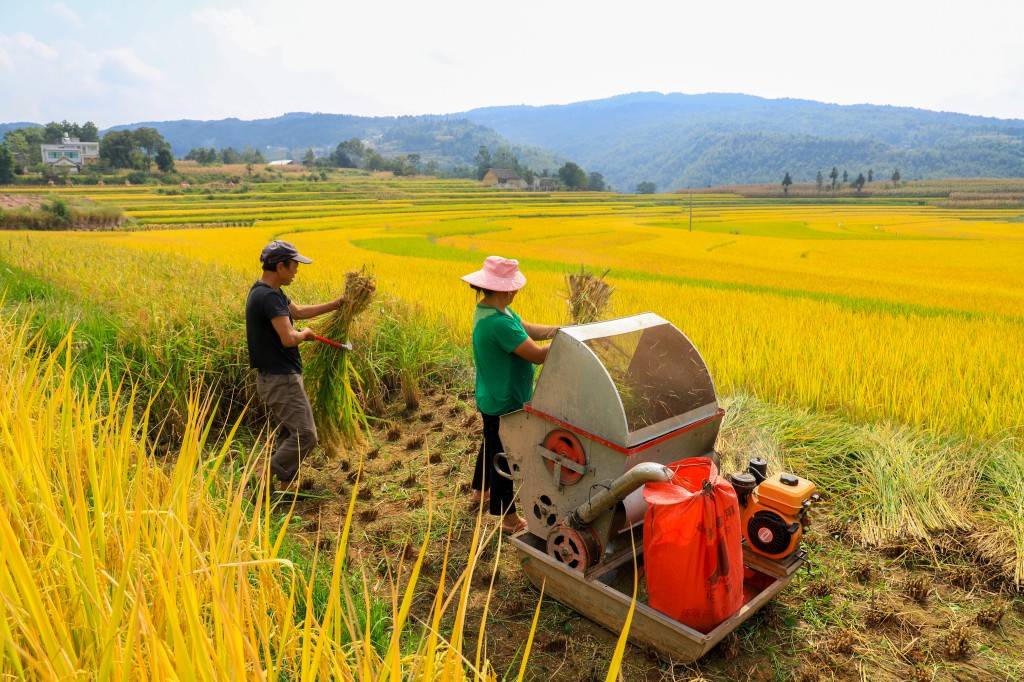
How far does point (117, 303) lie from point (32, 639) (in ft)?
20.6

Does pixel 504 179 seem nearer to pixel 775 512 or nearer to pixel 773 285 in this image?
pixel 773 285

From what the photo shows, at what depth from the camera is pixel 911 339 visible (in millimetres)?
6281

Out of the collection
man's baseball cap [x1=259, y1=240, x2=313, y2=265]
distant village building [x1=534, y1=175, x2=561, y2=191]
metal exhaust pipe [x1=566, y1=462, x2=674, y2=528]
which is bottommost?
metal exhaust pipe [x1=566, y1=462, x2=674, y2=528]

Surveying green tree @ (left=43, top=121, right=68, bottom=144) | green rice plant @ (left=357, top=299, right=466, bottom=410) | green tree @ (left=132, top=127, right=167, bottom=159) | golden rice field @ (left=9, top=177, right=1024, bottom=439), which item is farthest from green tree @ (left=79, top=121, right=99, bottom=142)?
green rice plant @ (left=357, top=299, right=466, bottom=410)

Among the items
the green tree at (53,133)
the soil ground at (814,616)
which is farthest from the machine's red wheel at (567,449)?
the green tree at (53,133)

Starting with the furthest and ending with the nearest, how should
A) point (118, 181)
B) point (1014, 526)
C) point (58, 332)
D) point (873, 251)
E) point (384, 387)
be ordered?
point (118, 181) < point (873, 251) < point (384, 387) < point (58, 332) < point (1014, 526)

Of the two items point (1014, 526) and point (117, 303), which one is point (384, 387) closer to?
point (117, 303)

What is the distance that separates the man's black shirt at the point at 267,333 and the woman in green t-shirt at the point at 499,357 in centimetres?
130

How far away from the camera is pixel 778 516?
287 centimetres

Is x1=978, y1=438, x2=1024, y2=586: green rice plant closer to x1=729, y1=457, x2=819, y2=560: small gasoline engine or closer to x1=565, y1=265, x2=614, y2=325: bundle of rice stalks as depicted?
x1=729, y1=457, x2=819, y2=560: small gasoline engine

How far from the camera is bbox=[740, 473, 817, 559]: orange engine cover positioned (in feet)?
9.33

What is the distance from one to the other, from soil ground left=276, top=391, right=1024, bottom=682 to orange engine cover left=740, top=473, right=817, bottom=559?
0.38 meters

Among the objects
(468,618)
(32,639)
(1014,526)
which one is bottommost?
(468,618)

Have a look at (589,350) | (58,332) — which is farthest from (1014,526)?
(58,332)
